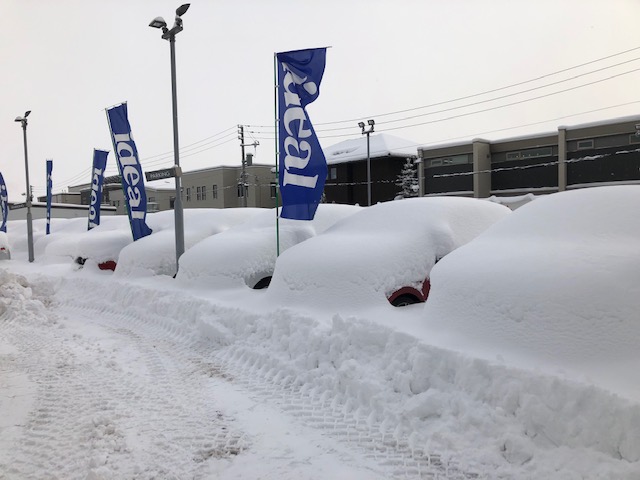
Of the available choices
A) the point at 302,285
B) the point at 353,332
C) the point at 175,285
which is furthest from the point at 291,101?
the point at 353,332

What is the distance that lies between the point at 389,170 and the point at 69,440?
36288 mm

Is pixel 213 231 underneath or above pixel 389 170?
underneath

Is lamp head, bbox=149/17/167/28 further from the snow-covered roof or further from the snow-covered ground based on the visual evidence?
the snow-covered roof

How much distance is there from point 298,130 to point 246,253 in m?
2.24

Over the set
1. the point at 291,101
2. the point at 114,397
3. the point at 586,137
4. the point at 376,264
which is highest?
the point at 586,137

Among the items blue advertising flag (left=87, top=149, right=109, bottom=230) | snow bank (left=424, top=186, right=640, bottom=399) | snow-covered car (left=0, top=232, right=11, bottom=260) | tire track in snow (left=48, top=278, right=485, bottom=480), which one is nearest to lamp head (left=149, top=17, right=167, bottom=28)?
tire track in snow (left=48, top=278, right=485, bottom=480)

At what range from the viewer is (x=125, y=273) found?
33.9 feet

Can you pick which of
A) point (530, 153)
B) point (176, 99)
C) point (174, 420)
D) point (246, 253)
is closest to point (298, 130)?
point (246, 253)

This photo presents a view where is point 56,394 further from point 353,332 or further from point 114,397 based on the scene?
point 353,332

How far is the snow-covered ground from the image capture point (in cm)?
303

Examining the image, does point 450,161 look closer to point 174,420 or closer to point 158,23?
point 158,23

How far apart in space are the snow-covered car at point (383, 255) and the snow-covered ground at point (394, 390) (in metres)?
0.30

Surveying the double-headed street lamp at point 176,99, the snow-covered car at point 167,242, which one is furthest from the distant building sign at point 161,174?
the snow-covered car at point 167,242

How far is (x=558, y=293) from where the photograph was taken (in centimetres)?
338
